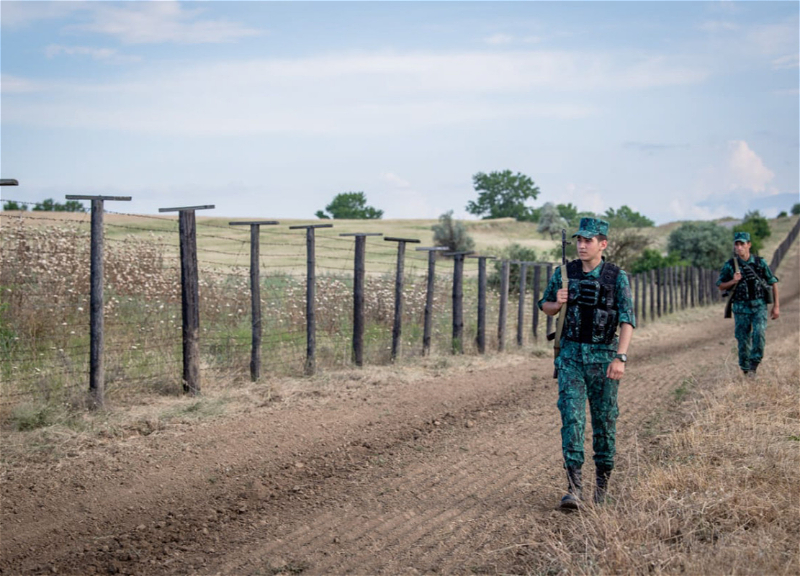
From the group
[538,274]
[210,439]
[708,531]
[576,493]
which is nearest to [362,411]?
[210,439]

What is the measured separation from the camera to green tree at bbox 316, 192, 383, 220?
97.1m

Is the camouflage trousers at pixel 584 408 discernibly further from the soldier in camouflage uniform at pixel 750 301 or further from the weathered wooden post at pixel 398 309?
the weathered wooden post at pixel 398 309

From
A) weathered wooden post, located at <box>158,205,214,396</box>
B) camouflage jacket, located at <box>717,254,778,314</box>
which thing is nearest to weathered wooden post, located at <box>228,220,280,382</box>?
weathered wooden post, located at <box>158,205,214,396</box>

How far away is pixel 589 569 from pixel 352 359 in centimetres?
894

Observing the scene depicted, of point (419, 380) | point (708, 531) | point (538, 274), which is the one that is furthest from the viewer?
point (538, 274)

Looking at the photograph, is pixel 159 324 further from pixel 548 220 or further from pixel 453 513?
pixel 548 220

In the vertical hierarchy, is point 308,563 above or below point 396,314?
below

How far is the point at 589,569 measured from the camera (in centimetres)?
406

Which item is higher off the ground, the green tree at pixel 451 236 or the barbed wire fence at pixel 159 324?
the green tree at pixel 451 236

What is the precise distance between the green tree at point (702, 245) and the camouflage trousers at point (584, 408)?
40.7 meters

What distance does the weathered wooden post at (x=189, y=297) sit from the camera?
9.94 m

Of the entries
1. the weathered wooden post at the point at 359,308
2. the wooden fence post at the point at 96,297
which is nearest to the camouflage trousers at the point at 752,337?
the weathered wooden post at the point at 359,308

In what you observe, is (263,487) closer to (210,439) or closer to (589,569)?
(210,439)

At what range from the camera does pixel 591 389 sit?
5.71 meters
